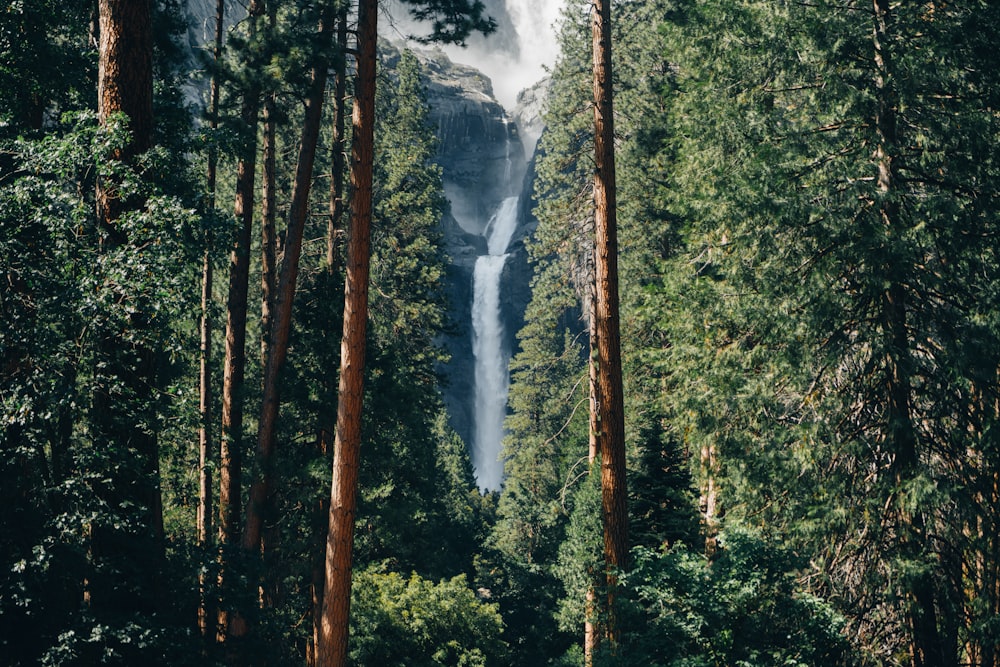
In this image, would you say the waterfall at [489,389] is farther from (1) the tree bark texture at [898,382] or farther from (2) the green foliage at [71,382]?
(2) the green foliage at [71,382]

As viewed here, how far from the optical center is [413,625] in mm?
11953

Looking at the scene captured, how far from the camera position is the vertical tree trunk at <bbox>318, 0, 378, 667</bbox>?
6.70 metres

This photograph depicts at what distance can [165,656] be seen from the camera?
5.02 metres

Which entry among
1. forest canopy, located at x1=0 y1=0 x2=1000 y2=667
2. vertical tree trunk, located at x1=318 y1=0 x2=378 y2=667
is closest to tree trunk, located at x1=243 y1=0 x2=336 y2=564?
forest canopy, located at x1=0 y1=0 x2=1000 y2=667

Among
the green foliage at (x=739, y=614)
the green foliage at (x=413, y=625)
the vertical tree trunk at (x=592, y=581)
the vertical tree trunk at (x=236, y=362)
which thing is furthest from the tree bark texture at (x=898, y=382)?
the green foliage at (x=413, y=625)

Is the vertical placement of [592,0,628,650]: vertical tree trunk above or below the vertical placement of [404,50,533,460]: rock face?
below

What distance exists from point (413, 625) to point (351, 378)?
684 centimetres

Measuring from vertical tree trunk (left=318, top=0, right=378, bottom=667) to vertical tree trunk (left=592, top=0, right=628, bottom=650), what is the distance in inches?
102

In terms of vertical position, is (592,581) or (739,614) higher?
(739,614)

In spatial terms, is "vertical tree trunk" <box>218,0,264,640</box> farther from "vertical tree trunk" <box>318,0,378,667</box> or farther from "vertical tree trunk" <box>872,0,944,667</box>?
"vertical tree trunk" <box>872,0,944,667</box>

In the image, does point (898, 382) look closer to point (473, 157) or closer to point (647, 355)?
point (647, 355)

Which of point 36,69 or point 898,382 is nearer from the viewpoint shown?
point 36,69

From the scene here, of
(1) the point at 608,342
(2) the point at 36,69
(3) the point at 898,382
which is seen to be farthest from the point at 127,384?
(3) the point at 898,382

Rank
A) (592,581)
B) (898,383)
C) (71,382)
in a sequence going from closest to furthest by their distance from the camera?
(71,382), (898,383), (592,581)
